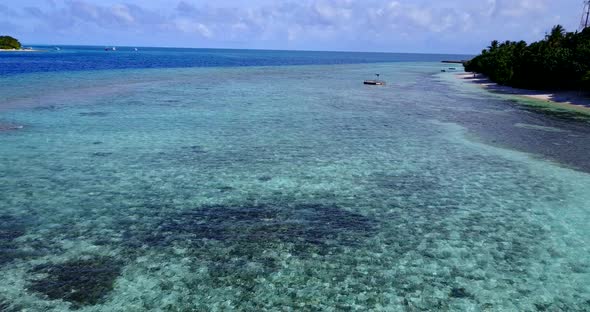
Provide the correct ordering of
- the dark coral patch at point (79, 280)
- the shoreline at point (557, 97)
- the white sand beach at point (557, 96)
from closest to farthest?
1. the dark coral patch at point (79, 280)
2. the shoreline at point (557, 97)
3. the white sand beach at point (557, 96)

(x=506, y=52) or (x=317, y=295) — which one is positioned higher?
(x=506, y=52)

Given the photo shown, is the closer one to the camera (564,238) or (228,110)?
(564,238)

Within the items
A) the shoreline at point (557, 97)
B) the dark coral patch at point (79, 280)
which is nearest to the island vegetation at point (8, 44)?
the shoreline at point (557, 97)

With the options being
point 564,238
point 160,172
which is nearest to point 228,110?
point 160,172

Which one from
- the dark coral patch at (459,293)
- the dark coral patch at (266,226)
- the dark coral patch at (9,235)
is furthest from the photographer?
the dark coral patch at (266,226)

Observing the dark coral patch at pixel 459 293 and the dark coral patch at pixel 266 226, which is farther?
the dark coral patch at pixel 266 226

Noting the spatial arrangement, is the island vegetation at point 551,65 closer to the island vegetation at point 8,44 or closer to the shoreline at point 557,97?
the shoreline at point 557,97

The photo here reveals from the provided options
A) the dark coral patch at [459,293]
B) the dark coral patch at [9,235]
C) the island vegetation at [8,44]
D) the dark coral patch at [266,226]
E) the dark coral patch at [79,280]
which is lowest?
the dark coral patch at [459,293]

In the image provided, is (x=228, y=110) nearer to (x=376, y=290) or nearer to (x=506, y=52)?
(x=376, y=290)
